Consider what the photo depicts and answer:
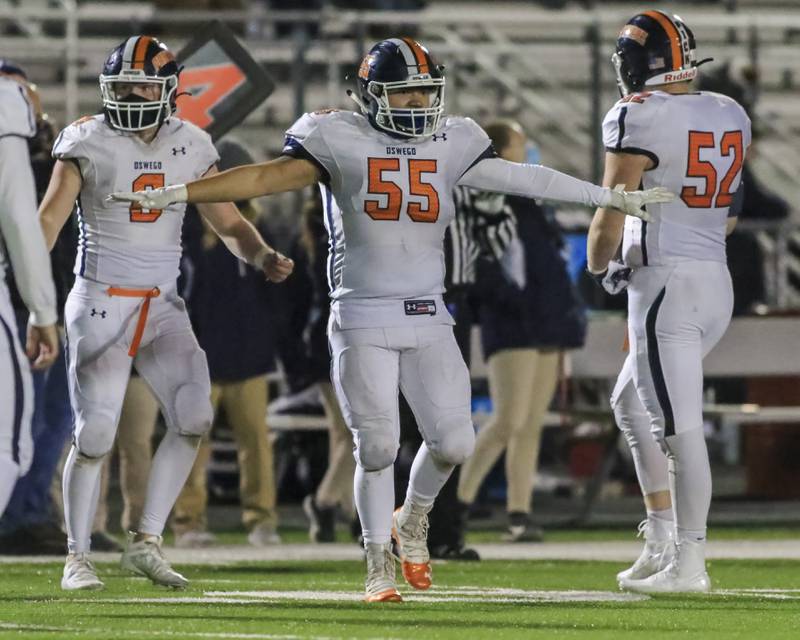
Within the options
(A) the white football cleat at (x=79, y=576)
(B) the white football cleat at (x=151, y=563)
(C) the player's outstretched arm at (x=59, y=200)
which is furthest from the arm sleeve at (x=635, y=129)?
(A) the white football cleat at (x=79, y=576)

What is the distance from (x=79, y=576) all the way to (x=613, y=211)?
2172 millimetres

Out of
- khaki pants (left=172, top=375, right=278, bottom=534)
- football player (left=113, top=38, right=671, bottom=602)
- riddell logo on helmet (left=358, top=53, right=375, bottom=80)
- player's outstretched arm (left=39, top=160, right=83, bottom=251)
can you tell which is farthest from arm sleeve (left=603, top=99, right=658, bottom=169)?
khaki pants (left=172, top=375, right=278, bottom=534)

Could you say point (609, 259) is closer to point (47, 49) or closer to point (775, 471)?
point (775, 471)

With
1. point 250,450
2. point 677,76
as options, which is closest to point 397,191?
point 677,76

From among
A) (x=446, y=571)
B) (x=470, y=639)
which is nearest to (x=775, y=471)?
(x=446, y=571)

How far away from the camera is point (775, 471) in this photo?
12750mm

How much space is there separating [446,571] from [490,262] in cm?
190

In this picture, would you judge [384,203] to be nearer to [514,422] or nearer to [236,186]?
[236,186]

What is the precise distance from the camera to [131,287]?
7.13 m

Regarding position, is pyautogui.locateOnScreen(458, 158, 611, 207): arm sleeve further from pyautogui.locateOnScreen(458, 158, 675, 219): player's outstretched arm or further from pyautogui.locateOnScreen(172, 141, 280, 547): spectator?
pyautogui.locateOnScreen(172, 141, 280, 547): spectator

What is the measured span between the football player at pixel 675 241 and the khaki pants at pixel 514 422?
9.05 ft

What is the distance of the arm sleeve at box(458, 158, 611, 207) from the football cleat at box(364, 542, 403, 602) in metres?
1.19

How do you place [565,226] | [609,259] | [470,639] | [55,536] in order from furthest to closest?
1. [565,226]
2. [55,536]
3. [609,259]
4. [470,639]

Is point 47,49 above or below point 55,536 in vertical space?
above
